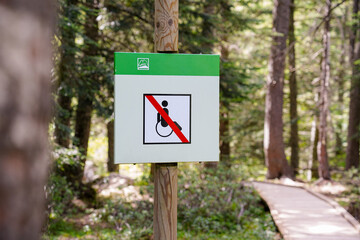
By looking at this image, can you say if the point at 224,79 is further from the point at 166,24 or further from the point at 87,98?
the point at 166,24

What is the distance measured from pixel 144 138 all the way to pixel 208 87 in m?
0.72

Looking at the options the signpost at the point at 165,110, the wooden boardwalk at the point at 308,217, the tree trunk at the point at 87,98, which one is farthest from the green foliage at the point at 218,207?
the signpost at the point at 165,110

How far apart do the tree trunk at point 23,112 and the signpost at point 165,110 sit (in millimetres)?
2009

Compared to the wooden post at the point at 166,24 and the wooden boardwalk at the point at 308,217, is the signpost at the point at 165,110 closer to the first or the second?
the wooden post at the point at 166,24

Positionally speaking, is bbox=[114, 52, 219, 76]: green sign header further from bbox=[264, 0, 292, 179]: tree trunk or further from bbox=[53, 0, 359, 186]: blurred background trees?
bbox=[264, 0, 292, 179]: tree trunk

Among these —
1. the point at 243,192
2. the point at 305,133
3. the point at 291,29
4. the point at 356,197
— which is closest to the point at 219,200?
the point at 243,192

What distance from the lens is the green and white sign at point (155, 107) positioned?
326cm

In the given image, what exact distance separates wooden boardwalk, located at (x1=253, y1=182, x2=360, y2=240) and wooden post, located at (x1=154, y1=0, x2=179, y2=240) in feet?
15.6

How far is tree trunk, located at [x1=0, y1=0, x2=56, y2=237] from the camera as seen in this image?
109 centimetres

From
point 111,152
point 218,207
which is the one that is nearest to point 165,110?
point 218,207

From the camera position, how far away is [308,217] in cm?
908

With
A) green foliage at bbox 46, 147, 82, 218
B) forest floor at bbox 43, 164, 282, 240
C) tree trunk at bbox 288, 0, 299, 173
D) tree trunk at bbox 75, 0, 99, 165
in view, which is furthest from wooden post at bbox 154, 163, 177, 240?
tree trunk at bbox 288, 0, 299, 173

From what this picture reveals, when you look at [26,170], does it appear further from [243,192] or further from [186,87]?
[243,192]

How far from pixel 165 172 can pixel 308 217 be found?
22.1 feet
